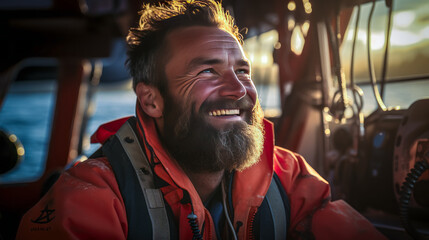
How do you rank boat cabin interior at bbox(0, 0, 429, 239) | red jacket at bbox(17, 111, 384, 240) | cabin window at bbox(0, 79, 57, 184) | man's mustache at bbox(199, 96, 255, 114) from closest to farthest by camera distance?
red jacket at bbox(17, 111, 384, 240)
man's mustache at bbox(199, 96, 255, 114)
boat cabin interior at bbox(0, 0, 429, 239)
cabin window at bbox(0, 79, 57, 184)

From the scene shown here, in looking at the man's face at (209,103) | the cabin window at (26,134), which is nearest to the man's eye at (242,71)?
the man's face at (209,103)

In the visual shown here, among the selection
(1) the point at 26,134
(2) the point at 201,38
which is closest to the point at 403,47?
(2) the point at 201,38

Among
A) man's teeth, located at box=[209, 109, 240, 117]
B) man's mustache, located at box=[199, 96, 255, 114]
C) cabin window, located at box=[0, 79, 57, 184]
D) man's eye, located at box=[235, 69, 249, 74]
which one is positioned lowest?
cabin window, located at box=[0, 79, 57, 184]

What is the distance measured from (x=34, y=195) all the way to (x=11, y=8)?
4.48 ft

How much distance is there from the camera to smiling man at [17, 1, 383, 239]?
933mm

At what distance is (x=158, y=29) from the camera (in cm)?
119

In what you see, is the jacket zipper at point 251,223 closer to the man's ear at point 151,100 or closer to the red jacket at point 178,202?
the red jacket at point 178,202

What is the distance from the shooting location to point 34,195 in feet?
9.56

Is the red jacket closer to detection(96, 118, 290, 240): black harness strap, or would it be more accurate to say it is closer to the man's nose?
detection(96, 118, 290, 240): black harness strap

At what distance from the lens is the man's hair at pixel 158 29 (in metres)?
1.17

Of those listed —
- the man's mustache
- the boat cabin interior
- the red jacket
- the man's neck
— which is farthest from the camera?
the boat cabin interior

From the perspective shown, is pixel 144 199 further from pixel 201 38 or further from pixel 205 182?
pixel 201 38

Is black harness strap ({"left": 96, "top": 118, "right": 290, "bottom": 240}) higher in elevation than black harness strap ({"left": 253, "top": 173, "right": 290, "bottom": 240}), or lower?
higher

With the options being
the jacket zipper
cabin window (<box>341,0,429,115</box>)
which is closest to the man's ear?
the jacket zipper
